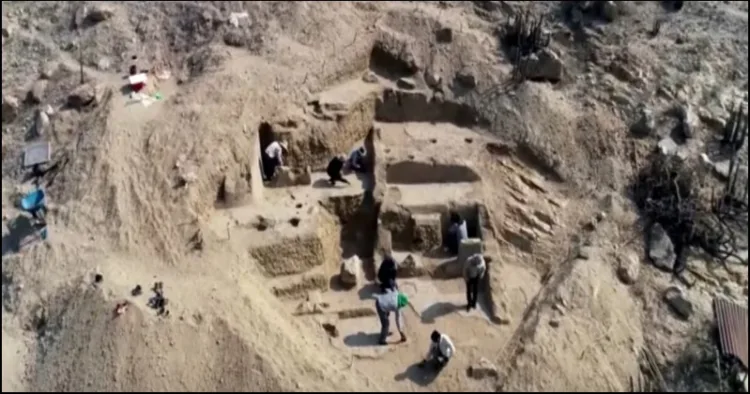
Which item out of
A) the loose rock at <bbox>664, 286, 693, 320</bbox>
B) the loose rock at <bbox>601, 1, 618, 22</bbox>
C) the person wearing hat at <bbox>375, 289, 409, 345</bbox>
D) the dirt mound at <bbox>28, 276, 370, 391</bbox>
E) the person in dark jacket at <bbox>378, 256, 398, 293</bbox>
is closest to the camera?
the dirt mound at <bbox>28, 276, 370, 391</bbox>

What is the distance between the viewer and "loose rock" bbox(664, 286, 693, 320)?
45.7ft

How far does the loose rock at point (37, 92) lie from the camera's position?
1586 centimetres

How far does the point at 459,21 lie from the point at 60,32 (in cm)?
727

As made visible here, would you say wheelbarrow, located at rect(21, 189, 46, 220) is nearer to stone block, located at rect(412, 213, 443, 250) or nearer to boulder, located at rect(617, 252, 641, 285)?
stone block, located at rect(412, 213, 443, 250)

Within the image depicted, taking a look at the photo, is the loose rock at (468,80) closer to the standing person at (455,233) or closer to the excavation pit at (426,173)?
the excavation pit at (426,173)

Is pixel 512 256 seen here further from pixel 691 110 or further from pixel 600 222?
pixel 691 110

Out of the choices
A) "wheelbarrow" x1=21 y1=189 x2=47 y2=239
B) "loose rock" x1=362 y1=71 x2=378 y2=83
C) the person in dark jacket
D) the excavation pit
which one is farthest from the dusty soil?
the person in dark jacket

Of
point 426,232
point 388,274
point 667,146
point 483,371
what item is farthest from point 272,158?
point 667,146

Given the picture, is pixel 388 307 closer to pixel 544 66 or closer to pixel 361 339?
pixel 361 339

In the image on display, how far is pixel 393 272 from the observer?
13766mm

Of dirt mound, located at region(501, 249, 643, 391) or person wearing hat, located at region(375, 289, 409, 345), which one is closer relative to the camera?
dirt mound, located at region(501, 249, 643, 391)

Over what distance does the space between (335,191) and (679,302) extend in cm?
561

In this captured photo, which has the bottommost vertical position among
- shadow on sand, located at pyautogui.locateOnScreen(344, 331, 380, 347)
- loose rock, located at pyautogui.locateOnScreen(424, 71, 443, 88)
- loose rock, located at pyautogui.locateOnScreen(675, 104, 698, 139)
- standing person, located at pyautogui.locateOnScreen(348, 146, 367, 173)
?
shadow on sand, located at pyautogui.locateOnScreen(344, 331, 380, 347)

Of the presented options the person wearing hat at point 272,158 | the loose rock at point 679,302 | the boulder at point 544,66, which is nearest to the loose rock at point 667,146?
the boulder at point 544,66
